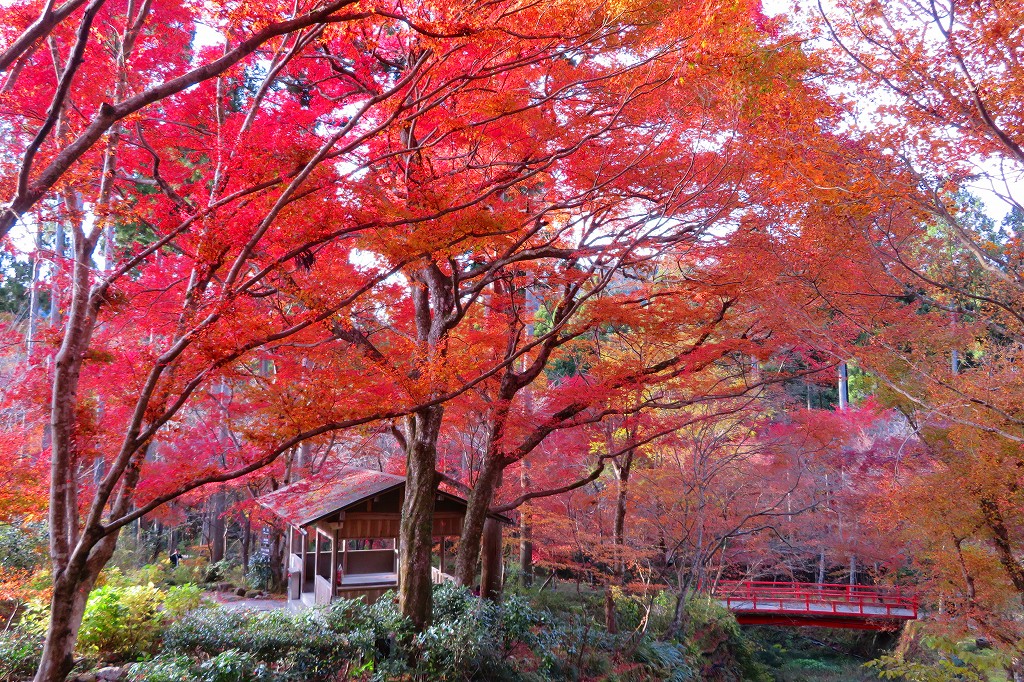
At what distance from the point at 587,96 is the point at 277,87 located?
5.33m

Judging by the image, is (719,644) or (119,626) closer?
(119,626)

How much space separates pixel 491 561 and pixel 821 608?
1329cm

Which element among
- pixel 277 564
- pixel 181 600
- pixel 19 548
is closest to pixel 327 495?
pixel 181 600

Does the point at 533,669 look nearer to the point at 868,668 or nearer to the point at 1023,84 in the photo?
the point at 1023,84

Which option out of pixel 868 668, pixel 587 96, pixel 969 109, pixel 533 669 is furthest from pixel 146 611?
pixel 868 668

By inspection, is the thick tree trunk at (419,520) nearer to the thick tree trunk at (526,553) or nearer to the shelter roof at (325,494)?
the shelter roof at (325,494)

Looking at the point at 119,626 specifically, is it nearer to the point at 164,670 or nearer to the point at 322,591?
the point at 164,670

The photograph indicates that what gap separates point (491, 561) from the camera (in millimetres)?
10508

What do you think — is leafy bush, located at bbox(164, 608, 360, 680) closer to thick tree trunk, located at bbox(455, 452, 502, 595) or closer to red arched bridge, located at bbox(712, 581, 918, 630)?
thick tree trunk, located at bbox(455, 452, 502, 595)

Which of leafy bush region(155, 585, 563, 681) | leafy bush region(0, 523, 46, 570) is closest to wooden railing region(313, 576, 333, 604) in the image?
leafy bush region(155, 585, 563, 681)

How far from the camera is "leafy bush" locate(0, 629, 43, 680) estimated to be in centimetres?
650

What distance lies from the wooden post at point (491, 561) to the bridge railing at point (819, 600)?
9.79m

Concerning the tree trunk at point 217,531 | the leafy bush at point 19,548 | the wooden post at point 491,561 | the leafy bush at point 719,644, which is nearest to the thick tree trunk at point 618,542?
the leafy bush at point 719,644

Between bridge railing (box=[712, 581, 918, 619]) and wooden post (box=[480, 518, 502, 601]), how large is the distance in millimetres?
9790
